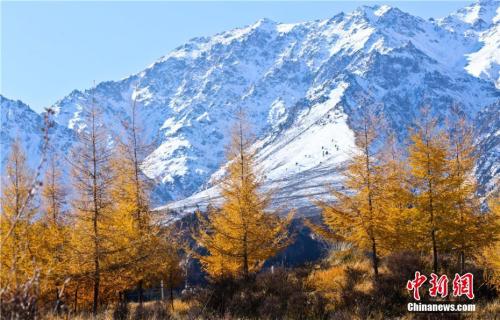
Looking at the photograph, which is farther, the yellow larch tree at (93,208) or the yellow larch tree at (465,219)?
the yellow larch tree at (465,219)

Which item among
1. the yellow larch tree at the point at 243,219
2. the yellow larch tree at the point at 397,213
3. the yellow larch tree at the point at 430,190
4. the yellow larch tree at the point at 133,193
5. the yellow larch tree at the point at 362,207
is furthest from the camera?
the yellow larch tree at the point at 243,219

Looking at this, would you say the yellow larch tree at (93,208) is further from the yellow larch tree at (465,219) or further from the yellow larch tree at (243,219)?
the yellow larch tree at (465,219)

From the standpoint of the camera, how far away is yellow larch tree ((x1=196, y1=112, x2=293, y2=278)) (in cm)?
2023

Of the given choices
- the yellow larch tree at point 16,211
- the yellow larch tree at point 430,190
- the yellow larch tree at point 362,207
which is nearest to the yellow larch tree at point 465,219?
the yellow larch tree at point 430,190

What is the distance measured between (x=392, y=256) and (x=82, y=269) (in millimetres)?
10046

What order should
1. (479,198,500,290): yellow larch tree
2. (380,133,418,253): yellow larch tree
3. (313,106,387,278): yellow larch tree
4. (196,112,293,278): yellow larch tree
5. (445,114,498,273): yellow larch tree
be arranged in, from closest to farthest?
(479,198,500,290): yellow larch tree, (445,114,498,273): yellow larch tree, (380,133,418,253): yellow larch tree, (313,106,387,278): yellow larch tree, (196,112,293,278): yellow larch tree

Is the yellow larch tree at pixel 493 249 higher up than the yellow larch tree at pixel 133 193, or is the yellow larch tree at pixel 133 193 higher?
the yellow larch tree at pixel 133 193

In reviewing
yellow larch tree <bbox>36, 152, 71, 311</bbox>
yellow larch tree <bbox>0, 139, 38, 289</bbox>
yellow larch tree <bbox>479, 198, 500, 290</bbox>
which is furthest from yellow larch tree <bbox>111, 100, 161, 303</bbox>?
yellow larch tree <bbox>479, 198, 500, 290</bbox>

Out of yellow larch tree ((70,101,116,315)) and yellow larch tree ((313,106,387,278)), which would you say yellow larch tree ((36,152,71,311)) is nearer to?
yellow larch tree ((70,101,116,315))

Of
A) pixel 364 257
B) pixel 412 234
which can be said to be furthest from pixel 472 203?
pixel 364 257

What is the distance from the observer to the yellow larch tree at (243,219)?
797 inches

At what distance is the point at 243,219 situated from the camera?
2009 centimetres

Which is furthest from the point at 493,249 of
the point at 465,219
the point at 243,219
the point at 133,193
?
the point at 133,193

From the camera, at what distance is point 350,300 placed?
14.4 meters
